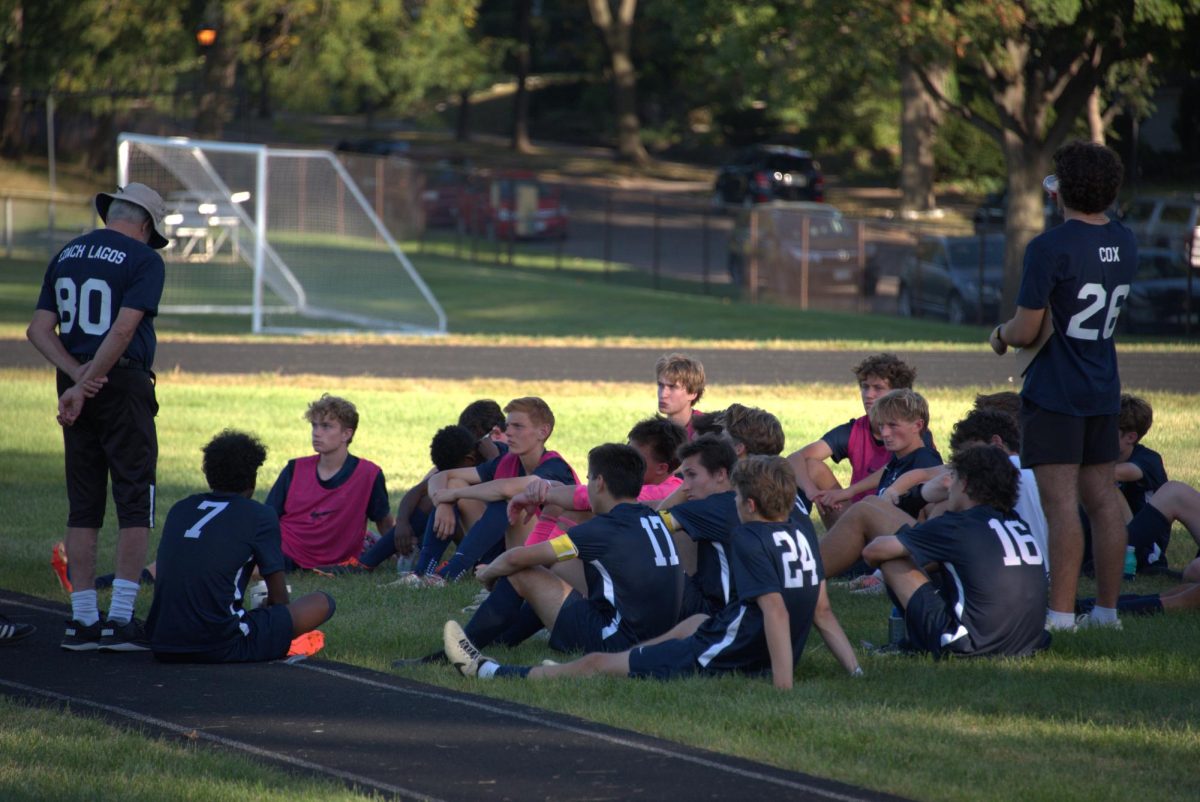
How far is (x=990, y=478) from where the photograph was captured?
6512mm

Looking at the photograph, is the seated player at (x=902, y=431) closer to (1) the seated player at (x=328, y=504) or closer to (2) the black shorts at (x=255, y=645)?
(1) the seated player at (x=328, y=504)

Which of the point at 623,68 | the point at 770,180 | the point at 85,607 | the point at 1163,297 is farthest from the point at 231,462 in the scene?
the point at 623,68

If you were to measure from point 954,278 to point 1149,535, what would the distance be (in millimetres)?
19668

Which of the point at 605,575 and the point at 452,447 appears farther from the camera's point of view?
the point at 452,447

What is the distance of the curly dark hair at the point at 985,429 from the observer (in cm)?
773

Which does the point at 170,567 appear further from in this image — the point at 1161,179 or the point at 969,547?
the point at 1161,179

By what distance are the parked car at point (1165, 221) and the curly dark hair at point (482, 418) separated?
17296 millimetres

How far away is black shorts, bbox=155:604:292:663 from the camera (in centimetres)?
669

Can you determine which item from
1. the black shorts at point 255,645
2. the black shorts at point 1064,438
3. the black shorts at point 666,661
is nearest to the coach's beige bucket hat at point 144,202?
the black shorts at point 255,645

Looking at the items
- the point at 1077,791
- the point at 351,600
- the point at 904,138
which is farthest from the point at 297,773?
the point at 904,138

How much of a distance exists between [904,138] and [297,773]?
141ft

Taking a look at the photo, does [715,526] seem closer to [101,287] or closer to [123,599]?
[123,599]

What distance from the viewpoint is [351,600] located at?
830 cm

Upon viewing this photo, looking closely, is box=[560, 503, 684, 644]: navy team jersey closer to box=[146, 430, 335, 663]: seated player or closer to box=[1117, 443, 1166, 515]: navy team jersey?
box=[146, 430, 335, 663]: seated player
